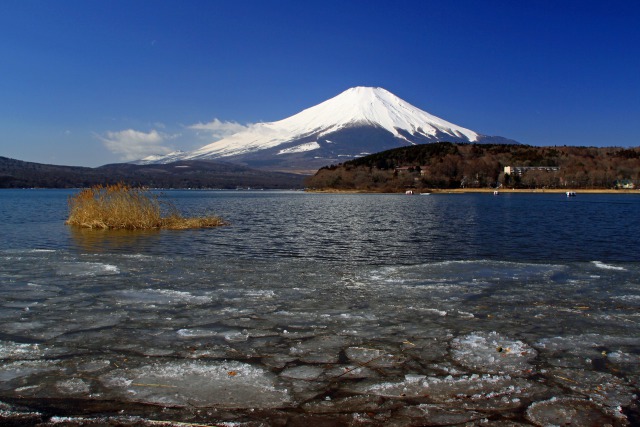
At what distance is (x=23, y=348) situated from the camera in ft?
16.9

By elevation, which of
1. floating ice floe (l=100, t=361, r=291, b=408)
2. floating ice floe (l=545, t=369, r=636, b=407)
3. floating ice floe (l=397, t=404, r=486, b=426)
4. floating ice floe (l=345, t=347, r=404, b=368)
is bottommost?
floating ice floe (l=545, t=369, r=636, b=407)

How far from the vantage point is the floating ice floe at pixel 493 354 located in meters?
4.66

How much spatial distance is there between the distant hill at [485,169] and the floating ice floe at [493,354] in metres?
122

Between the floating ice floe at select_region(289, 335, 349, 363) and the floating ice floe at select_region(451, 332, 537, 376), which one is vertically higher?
the floating ice floe at select_region(289, 335, 349, 363)

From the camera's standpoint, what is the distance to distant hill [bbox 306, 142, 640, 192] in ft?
429

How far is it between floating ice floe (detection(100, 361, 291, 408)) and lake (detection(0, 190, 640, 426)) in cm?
2

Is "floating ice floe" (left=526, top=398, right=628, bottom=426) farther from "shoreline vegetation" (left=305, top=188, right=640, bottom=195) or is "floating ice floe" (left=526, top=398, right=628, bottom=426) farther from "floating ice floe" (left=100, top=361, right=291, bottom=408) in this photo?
"shoreline vegetation" (left=305, top=188, right=640, bottom=195)

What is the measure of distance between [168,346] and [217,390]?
4.63 ft

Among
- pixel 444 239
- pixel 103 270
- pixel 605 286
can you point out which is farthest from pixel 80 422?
pixel 444 239

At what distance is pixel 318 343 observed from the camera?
5441 millimetres

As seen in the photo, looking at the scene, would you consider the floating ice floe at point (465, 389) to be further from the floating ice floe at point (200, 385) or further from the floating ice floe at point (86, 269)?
the floating ice floe at point (86, 269)

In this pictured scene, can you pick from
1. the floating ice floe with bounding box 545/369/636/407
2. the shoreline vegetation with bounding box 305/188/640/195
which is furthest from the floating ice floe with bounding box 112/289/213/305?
the shoreline vegetation with bounding box 305/188/640/195

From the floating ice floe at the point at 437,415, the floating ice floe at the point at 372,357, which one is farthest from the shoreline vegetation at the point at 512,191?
the floating ice floe at the point at 437,415

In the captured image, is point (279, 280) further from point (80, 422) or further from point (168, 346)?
point (80, 422)
